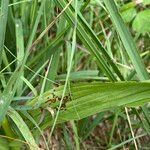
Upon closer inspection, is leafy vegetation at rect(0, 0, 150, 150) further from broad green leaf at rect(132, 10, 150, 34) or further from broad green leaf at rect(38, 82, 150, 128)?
broad green leaf at rect(132, 10, 150, 34)

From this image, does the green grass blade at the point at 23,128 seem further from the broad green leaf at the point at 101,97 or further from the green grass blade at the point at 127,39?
the green grass blade at the point at 127,39

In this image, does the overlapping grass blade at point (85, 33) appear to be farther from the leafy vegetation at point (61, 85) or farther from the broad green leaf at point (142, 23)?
the broad green leaf at point (142, 23)

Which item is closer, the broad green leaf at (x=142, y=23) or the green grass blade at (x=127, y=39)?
the green grass blade at (x=127, y=39)

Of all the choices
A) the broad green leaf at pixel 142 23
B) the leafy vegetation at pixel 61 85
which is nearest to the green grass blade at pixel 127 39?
the leafy vegetation at pixel 61 85

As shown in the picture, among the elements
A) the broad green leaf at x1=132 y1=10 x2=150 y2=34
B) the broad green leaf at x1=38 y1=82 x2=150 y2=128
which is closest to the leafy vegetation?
the broad green leaf at x1=38 y1=82 x2=150 y2=128

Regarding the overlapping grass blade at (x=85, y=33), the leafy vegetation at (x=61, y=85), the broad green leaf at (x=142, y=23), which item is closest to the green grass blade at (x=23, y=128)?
the leafy vegetation at (x=61, y=85)

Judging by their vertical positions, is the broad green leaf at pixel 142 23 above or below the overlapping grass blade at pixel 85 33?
below

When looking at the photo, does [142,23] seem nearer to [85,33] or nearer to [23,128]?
[85,33]

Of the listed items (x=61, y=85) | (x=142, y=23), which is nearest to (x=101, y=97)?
(x=61, y=85)
